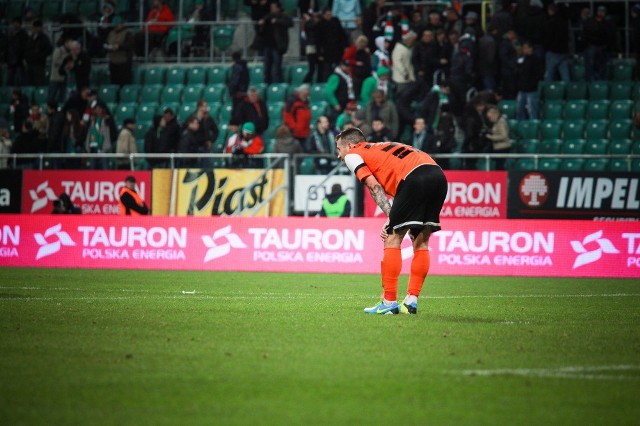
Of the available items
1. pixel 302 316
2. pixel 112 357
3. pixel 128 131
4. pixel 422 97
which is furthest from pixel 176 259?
pixel 112 357

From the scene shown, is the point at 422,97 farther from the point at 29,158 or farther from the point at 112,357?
the point at 112,357

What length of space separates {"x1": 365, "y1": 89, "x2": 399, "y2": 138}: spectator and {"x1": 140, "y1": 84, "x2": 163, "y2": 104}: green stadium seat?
8.04m

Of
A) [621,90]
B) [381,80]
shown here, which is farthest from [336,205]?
[621,90]

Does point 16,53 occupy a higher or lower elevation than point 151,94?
higher

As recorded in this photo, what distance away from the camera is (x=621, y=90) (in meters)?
27.2

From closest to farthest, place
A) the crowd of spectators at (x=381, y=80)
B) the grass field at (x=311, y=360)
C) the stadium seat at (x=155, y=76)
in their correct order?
the grass field at (x=311, y=360)
the crowd of spectators at (x=381, y=80)
the stadium seat at (x=155, y=76)

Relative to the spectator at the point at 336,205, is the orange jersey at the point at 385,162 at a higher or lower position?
higher

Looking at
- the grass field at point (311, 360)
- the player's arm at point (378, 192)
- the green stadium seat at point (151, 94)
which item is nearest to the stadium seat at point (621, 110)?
the grass field at point (311, 360)

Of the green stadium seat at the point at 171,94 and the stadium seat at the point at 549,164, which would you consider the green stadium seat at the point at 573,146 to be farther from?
the green stadium seat at the point at 171,94

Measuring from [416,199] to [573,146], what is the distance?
14.6 meters

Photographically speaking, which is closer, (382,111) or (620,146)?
(382,111)

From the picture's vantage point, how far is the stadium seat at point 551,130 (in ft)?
88.0

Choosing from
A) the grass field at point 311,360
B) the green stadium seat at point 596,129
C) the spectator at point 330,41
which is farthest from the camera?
the spectator at point 330,41

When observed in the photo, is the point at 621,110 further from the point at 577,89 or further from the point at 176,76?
the point at 176,76
